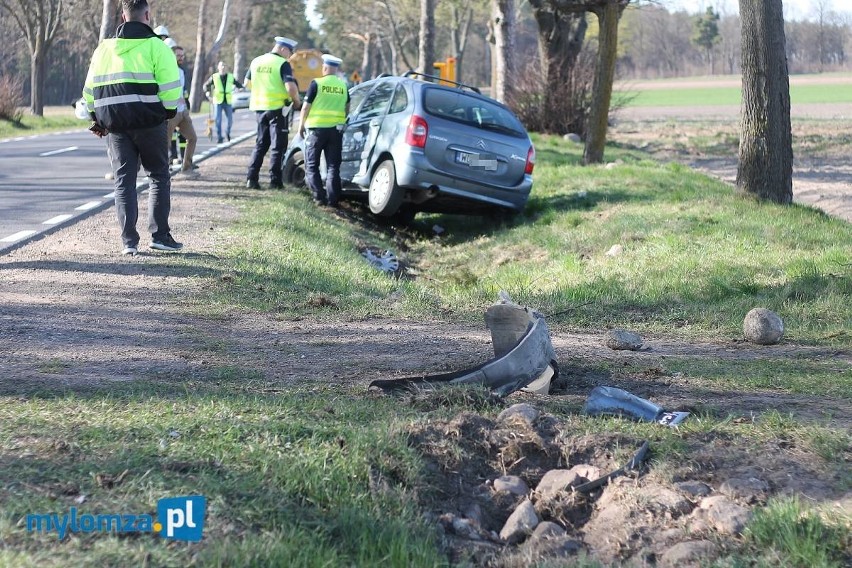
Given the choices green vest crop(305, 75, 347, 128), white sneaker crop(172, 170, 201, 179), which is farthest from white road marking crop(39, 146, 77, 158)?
green vest crop(305, 75, 347, 128)

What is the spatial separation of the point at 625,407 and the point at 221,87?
21.0m

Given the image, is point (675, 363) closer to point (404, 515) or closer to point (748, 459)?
point (748, 459)

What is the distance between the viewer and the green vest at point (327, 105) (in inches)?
543

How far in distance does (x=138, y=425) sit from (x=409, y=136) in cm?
875

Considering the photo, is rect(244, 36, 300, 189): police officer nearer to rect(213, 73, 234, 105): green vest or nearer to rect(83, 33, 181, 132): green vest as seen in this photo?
rect(83, 33, 181, 132): green vest

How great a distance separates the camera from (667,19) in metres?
129

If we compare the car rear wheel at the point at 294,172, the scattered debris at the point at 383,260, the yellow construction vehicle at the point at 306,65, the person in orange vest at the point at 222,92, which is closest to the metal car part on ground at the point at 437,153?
the scattered debris at the point at 383,260

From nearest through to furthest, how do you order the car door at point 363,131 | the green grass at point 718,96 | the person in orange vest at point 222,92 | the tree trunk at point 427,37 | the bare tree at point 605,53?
the car door at point 363,131, the bare tree at point 605,53, the person in orange vest at point 222,92, the tree trunk at point 427,37, the green grass at point 718,96

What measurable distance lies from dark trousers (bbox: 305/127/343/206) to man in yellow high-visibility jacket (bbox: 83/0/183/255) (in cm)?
470

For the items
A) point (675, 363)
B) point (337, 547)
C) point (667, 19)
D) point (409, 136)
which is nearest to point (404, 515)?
point (337, 547)

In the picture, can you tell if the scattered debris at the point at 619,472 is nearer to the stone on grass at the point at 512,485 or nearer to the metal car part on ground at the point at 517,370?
the stone on grass at the point at 512,485

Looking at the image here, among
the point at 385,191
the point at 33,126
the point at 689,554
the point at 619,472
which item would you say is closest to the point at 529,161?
the point at 385,191

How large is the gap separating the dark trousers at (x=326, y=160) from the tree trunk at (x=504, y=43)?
42.3 feet

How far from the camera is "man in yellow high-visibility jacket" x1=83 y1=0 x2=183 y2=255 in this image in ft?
29.3
